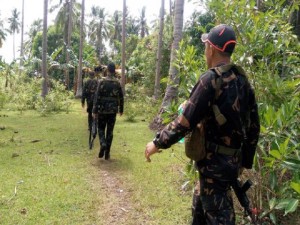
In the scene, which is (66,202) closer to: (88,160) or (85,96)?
(88,160)

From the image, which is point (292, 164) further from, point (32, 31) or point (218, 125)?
point (32, 31)

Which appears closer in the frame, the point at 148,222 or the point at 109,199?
the point at 148,222

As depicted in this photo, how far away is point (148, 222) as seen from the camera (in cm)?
436

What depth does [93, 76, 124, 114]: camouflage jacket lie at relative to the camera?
688 centimetres

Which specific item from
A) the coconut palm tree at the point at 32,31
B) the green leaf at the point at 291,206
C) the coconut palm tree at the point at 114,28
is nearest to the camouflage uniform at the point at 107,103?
the green leaf at the point at 291,206

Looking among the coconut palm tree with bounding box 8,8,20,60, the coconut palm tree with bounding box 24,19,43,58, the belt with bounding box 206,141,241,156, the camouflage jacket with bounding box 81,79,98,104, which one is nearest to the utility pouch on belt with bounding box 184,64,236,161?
the belt with bounding box 206,141,241,156

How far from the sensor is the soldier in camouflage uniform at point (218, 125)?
251cm

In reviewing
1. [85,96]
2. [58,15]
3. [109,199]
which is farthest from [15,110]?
[58,15]

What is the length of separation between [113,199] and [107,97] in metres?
2.42

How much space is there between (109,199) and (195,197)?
8.15 ft

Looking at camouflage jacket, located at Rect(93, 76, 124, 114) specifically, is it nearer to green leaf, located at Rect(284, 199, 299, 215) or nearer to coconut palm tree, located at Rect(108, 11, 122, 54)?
green leaf, located at Rect(284, 199, 299, 215)

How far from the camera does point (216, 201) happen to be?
2654mm

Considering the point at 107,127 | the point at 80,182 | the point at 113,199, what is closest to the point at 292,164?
the point at 113,199

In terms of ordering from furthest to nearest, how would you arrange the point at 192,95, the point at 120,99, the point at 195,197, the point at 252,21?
1. the point at 120,99
2. the point at 252,21
3. the point at 195,197
4. the point at 192,95
